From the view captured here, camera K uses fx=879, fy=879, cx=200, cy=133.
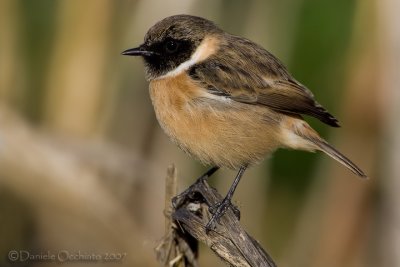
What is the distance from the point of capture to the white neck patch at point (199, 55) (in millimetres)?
5039

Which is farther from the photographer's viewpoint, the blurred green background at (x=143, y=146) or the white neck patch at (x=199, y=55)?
the blurred green background at (x=143, y=146)

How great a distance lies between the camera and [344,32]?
678 centimetres

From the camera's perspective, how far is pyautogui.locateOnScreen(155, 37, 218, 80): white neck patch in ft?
16.5

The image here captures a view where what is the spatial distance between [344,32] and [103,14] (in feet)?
6.18

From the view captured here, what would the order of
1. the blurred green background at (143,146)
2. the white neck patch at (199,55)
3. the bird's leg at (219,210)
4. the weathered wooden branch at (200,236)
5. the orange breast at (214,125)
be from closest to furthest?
the weathered wooden branch at (200,236)
the bird's leg at (219,210)
the orange breast at (214,125)
the white neck patch at (199,55)
the blurred green background at (143,146)

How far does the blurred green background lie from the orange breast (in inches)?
37.6

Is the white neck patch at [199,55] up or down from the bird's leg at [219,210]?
up

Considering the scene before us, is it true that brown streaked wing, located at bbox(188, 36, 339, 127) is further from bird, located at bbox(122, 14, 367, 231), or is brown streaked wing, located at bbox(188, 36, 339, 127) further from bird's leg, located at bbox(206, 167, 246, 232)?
bird's leg, located at bbox(206, 167, 246, 232)

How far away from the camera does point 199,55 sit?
16.7 feet

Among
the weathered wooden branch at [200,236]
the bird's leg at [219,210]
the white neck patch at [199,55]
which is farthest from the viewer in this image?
the white neck patch at [199,55]

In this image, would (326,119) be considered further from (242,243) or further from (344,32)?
(344,32)

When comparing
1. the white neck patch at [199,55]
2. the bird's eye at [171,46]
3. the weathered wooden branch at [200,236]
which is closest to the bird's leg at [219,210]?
the weathered wooden branch at [200,236]

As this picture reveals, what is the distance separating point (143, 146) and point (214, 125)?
60.1 inches

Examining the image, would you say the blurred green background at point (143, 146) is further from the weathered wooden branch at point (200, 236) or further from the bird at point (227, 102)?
the weathered wooden branch at point (200, 236)
